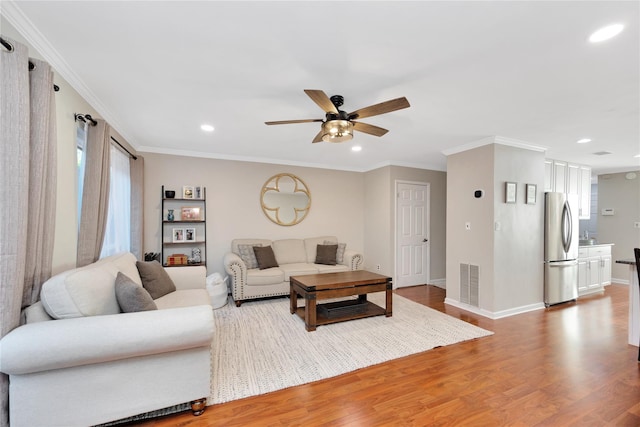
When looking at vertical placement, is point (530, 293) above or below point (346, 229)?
below

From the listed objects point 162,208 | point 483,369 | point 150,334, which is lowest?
point 483,369

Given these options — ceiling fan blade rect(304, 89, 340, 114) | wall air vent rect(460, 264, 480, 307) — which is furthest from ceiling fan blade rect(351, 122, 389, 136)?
wall air vent rect(460, 264, 480, 307)

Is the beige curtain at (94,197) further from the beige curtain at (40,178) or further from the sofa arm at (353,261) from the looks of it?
the sofa arm at (353,261)

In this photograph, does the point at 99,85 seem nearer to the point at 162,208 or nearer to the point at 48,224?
the point at 48,224

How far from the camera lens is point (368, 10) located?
4.82ft

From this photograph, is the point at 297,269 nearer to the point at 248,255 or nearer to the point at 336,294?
the point at 248,255

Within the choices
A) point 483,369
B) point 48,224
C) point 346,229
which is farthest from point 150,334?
point 346,229

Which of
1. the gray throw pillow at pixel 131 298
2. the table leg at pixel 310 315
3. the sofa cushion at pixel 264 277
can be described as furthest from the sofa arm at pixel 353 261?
the gray throw pillow at pixel 131 298

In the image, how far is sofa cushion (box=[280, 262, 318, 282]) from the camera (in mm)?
4391

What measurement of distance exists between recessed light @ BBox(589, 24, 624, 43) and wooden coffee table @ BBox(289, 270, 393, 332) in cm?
281

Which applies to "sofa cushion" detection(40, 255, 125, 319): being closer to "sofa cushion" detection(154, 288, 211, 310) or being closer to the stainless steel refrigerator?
"sofa cushion" detection(154, 288, 211, 310)

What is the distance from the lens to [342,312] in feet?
11.8

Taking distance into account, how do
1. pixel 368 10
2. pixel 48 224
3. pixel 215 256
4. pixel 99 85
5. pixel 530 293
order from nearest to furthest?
pixel 368 10 < pixel 48 224 < pixel 99 85 < pixel 530 293 < pixel 215 256

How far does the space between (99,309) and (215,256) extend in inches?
114
